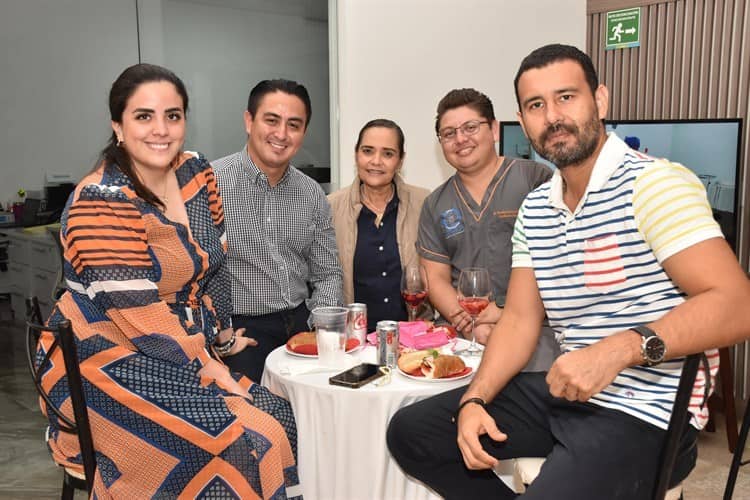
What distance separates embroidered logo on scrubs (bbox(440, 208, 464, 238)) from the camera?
3.02 metres

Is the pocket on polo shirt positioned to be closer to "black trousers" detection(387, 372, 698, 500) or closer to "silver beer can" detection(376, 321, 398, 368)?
"black trousers" detection(387, 372, 698, 500)

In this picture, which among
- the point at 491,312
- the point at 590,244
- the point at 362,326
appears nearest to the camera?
the point at 590,244

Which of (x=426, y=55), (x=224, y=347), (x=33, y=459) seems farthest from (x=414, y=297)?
(x=426, y=55)

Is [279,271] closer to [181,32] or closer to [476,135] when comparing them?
[476,135]

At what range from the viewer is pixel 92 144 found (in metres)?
4.30

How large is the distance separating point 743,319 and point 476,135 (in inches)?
66.4

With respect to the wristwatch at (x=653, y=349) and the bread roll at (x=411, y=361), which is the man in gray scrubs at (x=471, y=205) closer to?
the bread roll at (x=411, y=361)

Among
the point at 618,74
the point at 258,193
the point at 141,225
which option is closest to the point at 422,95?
the point at 618,74

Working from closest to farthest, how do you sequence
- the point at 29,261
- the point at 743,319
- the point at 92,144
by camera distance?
the point at 743,319 < the point at 92,144 < the point at 29,261

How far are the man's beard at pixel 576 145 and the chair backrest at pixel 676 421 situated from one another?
0.63m

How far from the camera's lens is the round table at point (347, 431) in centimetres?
206

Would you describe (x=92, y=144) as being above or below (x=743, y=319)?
above

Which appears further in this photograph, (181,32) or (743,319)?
(181,32)

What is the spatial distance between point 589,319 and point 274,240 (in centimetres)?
153
